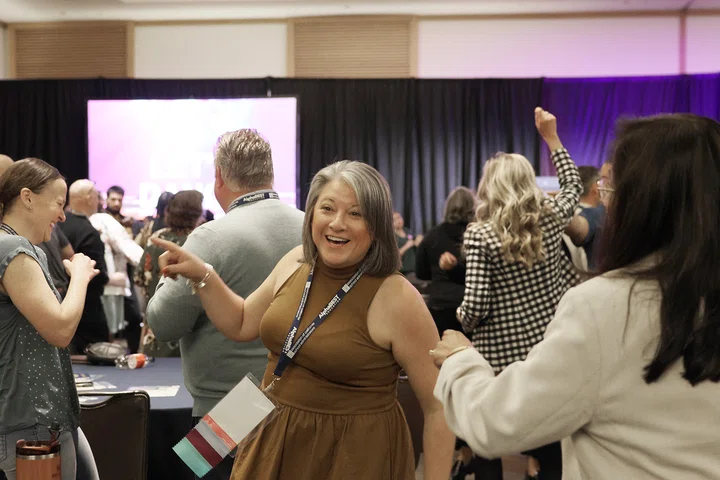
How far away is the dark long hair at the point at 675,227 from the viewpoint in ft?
3.60

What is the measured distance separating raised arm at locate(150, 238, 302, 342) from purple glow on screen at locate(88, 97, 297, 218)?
639 centimetres

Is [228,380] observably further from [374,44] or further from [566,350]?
[374,44]

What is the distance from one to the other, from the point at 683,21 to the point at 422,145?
3254mm

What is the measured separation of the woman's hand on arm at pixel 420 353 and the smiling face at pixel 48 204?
3.47 feet

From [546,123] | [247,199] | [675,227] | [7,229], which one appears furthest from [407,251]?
[675,227]

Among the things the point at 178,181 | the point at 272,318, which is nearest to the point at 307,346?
the point at 272,318

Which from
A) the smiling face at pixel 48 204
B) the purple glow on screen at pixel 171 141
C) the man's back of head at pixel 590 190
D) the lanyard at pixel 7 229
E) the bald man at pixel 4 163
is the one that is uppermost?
the purple glow on screen at pixel 171 141

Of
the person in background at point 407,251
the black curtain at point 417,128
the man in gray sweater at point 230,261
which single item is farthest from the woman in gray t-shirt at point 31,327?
the black curtain at point 417,128

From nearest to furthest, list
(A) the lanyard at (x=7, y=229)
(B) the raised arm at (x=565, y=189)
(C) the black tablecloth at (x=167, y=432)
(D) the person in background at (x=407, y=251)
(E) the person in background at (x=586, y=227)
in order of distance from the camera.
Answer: (A) the lanyard at (x=7, y=229) < (C) the black tablecloth at (x=167, y=432) < (B) the raised arm at (x=565, y=189) < (E) the person in background at (x=586, y=227) < (D) the person in background at (x=407, y=251)

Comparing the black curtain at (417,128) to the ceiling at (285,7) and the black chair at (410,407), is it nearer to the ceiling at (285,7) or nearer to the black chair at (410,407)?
the ceiling at (285,7)

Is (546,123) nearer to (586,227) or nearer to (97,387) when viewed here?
(586,227)

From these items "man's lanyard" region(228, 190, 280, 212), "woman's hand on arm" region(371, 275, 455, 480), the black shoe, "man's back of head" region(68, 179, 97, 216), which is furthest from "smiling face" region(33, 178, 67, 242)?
"man's back of head" region(68, 179, 97, 216)

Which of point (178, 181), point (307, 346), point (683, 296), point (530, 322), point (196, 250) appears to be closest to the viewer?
point (683, 296)

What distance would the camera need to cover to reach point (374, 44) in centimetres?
898
